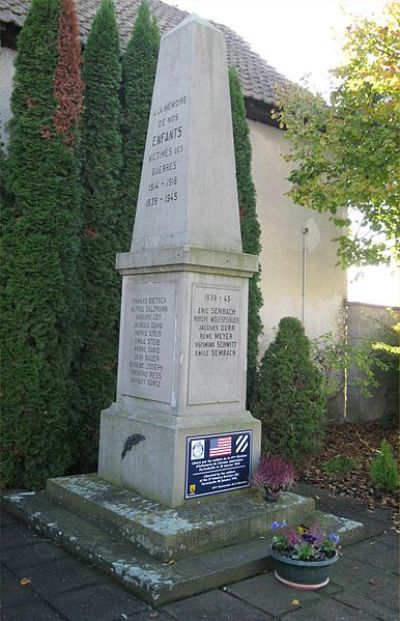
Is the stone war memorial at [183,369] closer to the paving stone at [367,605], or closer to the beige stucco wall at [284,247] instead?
the paving stone at [367,605]

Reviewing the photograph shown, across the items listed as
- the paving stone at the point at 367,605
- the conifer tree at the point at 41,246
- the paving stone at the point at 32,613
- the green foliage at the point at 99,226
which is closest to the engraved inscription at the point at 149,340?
the conifer tree at the point at 41,246

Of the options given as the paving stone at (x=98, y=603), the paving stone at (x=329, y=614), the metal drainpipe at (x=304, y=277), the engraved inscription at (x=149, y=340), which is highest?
the metal drainpipe at (x=304, y=277)

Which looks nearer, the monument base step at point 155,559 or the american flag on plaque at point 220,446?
the monument base step at point 155,559

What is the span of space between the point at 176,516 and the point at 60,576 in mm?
922

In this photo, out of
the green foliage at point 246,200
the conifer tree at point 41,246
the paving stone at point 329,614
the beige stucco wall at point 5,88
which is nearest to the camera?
the paving stone at point 329,614

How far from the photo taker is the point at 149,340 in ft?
16.5

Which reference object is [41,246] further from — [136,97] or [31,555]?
[31,555]

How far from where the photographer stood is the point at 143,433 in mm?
Result: 4801

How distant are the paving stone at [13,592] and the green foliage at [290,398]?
3.77 meters

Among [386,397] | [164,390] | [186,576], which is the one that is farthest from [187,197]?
[386,397]

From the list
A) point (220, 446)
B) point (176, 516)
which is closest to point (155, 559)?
point (176, 516)

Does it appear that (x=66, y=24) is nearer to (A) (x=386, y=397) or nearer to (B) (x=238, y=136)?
(B) (x=238, y=136)

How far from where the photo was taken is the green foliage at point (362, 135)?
7039 millimetres

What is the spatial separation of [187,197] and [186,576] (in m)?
2.94
